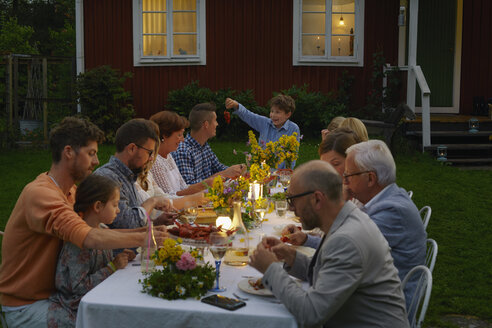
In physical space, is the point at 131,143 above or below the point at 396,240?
above

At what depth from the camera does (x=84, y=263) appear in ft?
9.57

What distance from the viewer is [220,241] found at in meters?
2.74

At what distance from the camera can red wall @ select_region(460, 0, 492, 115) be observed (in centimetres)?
1368

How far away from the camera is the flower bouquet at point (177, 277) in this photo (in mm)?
2490

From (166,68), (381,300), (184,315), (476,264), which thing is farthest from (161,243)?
(166,68)

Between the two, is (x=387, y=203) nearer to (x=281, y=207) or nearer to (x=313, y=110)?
(x=281, y=207)

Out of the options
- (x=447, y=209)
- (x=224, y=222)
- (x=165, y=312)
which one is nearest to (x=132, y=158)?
(x=224, y=222)

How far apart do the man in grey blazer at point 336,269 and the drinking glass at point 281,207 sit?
1627 mm

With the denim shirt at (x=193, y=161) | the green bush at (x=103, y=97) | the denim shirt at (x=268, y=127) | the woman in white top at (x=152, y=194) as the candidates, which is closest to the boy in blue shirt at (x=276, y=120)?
the denim shirt at (x=268, y=127)

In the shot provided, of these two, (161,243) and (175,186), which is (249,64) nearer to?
(175,186)

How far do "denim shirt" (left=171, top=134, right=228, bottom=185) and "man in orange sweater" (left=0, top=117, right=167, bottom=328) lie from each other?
9.71 feet

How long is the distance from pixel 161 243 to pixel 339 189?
3.15ft

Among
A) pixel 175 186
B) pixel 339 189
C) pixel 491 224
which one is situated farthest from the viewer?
pixel 491 224

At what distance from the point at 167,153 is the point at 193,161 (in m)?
0.75
